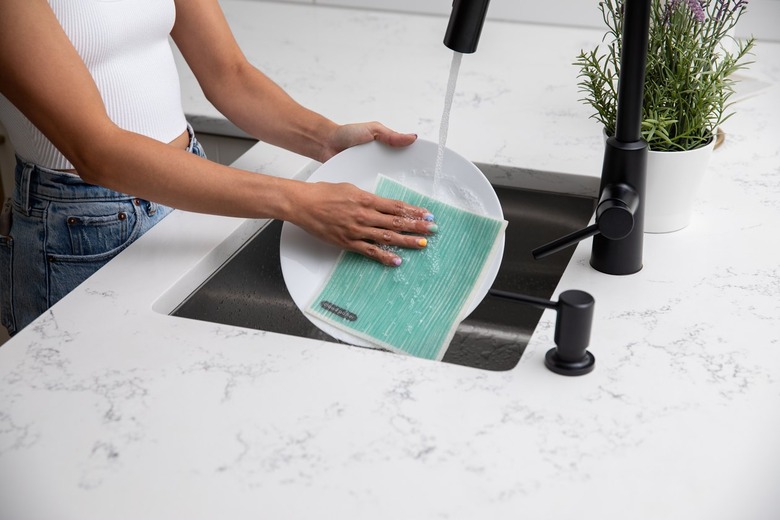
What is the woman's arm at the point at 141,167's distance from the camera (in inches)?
42.0

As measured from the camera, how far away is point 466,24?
2.95 ft

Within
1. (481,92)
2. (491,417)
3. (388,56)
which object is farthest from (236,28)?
(491,417)

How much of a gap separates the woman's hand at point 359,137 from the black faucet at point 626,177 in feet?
1.00

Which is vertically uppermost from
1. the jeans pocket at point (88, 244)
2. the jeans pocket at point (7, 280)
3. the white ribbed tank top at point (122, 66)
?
the white ribbed tank top at point (122, 66)

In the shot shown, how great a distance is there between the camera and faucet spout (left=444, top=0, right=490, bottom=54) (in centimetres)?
89

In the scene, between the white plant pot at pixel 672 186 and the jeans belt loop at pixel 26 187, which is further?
the jeans belt loop at pixel 26 187

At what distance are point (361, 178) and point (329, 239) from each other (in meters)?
0.15

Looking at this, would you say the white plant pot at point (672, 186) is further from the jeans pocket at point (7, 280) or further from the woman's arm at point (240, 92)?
the jeans pocket at point (7, 280)

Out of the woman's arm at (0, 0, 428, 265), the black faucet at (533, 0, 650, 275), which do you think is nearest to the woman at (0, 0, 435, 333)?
the woman's arm at (0, 0, 428, 265)

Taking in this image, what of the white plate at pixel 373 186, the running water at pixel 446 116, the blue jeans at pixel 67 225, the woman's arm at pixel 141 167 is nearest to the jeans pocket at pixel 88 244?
the blue jeans at pixel 67 225

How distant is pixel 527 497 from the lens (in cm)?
79

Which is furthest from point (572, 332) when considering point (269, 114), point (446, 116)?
point (269, 114)

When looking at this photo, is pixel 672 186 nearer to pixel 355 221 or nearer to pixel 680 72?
pixel 680 72

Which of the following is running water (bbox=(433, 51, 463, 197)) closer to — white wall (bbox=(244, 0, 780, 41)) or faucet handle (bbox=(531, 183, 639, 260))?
faucet handle (bbox=(531, 183, 639, 260))
